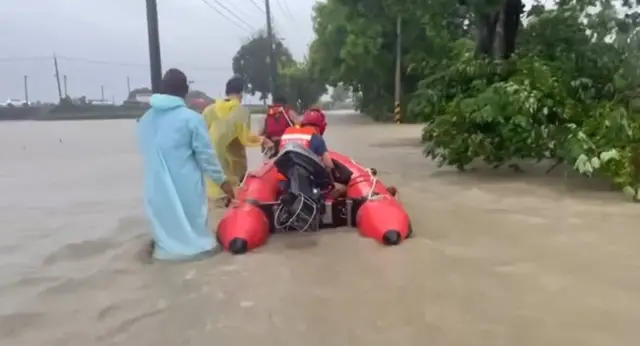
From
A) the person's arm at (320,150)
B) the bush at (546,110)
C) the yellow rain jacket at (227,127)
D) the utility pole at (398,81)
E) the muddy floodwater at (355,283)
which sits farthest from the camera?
the utility pole at (398,81)

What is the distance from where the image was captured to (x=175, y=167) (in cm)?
657

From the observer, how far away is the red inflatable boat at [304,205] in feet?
23.3

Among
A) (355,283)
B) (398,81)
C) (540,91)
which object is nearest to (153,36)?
(540,91)

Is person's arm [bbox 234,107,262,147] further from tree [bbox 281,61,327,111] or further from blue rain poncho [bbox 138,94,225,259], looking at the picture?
tree [bbox 281,61,327,111]

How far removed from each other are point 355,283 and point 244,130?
4140mm

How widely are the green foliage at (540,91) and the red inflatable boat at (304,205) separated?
3.36 meters

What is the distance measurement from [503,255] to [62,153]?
55.2ft

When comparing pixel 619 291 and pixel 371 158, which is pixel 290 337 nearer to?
pixel 619 291

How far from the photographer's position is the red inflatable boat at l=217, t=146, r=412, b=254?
7.11m

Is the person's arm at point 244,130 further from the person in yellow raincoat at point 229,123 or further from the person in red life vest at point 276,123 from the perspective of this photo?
the person in red life vest at point 276,123


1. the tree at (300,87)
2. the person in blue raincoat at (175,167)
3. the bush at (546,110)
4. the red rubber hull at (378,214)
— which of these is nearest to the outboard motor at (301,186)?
the red rubber hull at (378,214)

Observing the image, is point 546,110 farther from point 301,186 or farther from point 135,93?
point 135,93

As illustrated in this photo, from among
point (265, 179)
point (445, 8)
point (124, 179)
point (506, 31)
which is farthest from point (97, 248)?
point (506, 31)

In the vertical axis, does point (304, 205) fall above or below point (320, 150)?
below
